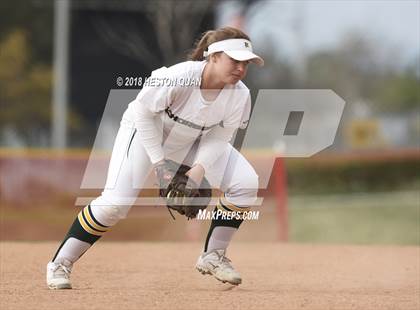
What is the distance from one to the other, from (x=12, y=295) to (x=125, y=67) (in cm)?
2548

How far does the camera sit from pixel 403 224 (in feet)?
60.5

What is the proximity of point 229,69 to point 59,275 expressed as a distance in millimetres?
1972

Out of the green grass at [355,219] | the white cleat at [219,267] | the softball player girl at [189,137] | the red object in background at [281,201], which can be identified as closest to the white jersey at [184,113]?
the softball player girl at [189,137]

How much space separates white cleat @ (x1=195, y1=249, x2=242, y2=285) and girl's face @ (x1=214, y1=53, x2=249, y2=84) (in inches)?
54.8

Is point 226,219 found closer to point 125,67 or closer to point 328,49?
point 125,67

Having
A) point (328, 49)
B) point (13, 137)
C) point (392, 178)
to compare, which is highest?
point (328, 49)

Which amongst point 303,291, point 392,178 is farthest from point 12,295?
point 392,178

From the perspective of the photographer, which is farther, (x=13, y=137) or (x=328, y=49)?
(x=328, y=49)

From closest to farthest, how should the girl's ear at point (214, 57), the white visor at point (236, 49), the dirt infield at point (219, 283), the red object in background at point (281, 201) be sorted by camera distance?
1. the dirt infield at point (219, 283)
2. the white visor at point (236, 49)
3. the girl's ear at point (214, 57)
4. the red object in background at point (281, 201)

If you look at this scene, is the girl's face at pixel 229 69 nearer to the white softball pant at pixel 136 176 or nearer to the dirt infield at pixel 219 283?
the white softball pant at pixel 136 176

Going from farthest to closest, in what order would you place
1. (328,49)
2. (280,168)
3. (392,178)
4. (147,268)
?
(328,49)
(392,178)
(280,168)
(147,268)

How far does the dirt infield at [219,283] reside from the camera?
668 cm

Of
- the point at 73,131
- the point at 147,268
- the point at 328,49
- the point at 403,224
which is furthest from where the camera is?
the point at 328,49

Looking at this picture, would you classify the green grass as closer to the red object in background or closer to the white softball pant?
the red object in background
